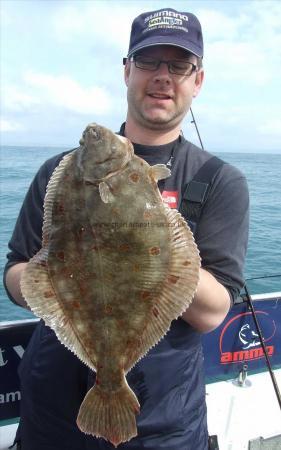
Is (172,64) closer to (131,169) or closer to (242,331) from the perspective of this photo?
(131,169)

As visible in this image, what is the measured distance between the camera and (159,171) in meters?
1.99

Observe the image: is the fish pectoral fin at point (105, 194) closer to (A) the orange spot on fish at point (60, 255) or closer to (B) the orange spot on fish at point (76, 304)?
(A) the orange spot on fish at point (60, 255)

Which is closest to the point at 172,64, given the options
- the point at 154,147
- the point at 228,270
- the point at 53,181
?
the point at 154,147

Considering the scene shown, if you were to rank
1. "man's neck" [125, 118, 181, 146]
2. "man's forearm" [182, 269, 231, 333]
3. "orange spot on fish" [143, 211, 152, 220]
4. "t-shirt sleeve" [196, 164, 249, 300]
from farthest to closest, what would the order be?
"man's neck" [125, 118, 181, 146] → "t-shirt sleeve" [196, 164, 249, 300] → "man's forearm" [182, 269, 231, 333] → "orange spot on fish" [143, 211, 152, 220]

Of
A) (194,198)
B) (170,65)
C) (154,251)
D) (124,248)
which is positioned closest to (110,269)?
(124,248)

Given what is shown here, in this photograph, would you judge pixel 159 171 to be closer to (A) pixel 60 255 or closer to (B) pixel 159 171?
(B) pixel 159 171

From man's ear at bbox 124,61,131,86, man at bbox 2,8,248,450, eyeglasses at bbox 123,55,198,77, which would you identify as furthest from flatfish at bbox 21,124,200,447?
man's ear at bbox 124,61,131,86

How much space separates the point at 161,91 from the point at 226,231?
888 mm

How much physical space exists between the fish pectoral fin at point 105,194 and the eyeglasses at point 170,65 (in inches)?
35.5

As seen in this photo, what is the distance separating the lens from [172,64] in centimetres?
247

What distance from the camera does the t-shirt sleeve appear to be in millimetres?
2262

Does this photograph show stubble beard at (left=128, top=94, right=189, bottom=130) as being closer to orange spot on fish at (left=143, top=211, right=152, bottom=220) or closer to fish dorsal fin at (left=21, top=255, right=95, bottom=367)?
orange spot on fish at (left=143, top=211, right=152, bottom=220)

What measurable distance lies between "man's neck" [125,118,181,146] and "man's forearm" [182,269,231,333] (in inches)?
36.3

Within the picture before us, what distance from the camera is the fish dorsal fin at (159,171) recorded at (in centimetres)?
198
